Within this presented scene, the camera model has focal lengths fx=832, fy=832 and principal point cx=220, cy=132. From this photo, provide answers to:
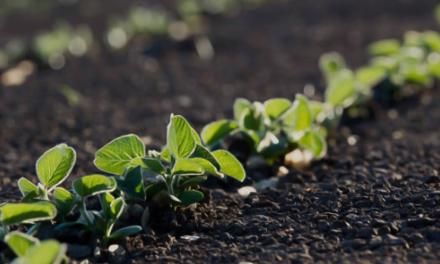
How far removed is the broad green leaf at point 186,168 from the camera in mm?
2100

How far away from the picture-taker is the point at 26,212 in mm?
1930

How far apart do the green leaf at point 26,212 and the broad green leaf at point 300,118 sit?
41.6 inches

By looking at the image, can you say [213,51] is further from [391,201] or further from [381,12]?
[391,201]

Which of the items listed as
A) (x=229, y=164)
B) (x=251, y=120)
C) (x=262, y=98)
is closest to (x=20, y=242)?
(x=229, y=164)

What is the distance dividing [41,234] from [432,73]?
2.55m

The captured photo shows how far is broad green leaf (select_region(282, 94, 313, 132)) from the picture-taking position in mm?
2779

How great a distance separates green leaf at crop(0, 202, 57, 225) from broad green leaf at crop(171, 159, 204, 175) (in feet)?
1.11

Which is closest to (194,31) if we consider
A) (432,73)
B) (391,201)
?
(432,73)

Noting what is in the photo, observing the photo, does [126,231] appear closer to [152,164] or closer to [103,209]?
[103,209]

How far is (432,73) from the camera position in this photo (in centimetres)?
407

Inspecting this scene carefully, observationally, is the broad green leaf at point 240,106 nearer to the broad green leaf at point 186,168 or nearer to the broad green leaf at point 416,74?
the broad green leaf at point 186,168

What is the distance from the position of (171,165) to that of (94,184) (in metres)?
0.25

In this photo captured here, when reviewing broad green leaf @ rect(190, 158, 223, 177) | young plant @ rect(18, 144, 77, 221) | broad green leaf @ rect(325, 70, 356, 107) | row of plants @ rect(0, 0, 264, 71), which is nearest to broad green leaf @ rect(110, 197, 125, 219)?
young plant @ rect(18, 144, 77, 221)

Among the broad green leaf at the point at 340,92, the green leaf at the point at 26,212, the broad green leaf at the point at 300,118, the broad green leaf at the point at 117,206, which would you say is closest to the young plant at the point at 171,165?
the broad green leaf at the point at 117,206
